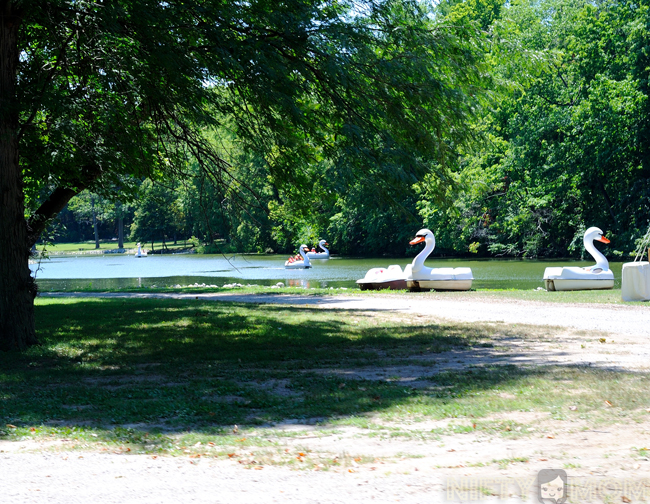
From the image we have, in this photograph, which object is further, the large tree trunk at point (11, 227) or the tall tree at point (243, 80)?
the large tree trunk at point (11, 227)

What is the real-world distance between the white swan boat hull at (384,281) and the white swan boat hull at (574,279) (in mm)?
4956

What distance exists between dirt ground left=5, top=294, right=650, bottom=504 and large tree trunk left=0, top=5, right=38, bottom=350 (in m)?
5.12

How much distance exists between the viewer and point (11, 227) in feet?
32.4

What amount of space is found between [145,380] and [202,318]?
5.80 metres

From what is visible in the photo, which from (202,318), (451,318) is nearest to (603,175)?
(451,318)

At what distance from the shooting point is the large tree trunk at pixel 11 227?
9.83 meters

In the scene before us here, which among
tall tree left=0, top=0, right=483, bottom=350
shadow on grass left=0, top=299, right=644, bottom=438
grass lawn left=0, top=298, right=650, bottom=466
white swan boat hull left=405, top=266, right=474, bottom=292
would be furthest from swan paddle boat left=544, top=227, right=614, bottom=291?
tall tree left=0, top=0, right=483, bottom=350

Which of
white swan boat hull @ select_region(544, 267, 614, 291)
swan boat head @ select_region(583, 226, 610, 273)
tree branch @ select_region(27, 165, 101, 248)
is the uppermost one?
tree branch @ select_region(27, 165, 101, 248)

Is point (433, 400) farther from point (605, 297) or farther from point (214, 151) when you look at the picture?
point (605, 297)

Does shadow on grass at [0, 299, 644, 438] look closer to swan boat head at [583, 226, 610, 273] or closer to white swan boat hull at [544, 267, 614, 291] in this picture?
white swan boat hull at [544, 267, 614, 291]

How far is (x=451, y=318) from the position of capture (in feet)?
45.7

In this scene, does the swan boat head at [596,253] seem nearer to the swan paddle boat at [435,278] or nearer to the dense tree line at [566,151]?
the swan paddle boat at [435,278]

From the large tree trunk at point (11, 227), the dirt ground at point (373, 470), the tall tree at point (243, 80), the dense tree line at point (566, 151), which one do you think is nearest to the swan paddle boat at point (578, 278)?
the dense tree line at point (566, 151)

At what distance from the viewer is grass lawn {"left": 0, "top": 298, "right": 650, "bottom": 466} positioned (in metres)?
5.73
